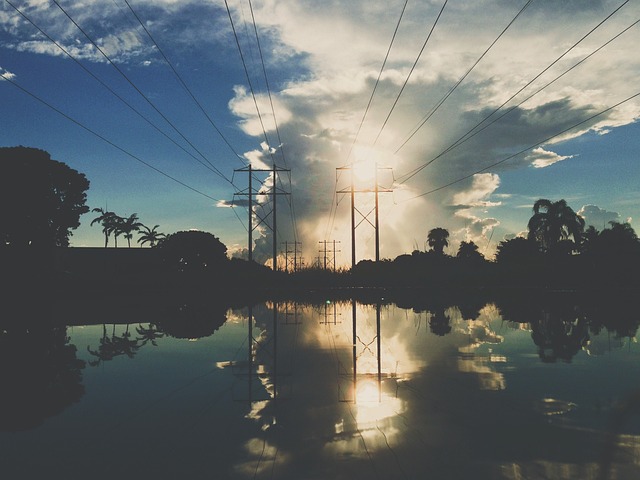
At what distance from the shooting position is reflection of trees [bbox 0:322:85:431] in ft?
26.7

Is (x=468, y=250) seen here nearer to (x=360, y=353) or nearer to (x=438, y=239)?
(x=438, y=239)

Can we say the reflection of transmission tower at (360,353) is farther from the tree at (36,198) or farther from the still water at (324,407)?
the tree at (36,198)

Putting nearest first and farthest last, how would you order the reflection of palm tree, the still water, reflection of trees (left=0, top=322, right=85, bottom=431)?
the still water < reflection of trees (left=0, top=322, right=85, bottom=431) < the reflection of palm tree

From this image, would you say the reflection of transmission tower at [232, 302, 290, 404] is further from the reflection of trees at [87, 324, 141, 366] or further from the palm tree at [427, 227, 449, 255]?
the palm tree at [427, 227, 449, 255]

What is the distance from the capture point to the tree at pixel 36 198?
186ft

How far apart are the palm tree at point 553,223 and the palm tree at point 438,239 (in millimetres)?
28252

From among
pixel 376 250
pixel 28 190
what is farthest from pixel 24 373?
pixel 28 190

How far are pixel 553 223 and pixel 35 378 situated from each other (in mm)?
78908

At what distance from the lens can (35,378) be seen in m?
10.8

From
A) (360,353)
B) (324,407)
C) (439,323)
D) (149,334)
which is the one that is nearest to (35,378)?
(324,407)

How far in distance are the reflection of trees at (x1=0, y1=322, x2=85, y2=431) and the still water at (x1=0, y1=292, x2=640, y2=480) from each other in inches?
1.7

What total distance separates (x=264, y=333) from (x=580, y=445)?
45.8 ft

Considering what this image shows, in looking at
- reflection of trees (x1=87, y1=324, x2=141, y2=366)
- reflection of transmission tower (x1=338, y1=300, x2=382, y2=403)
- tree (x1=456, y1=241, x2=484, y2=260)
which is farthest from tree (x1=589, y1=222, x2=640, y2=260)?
reflection of trees (x1=87, y1=324, x2=141, y2=366)

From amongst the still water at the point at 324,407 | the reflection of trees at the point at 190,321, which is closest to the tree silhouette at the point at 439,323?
the still water at the point at 324,407
